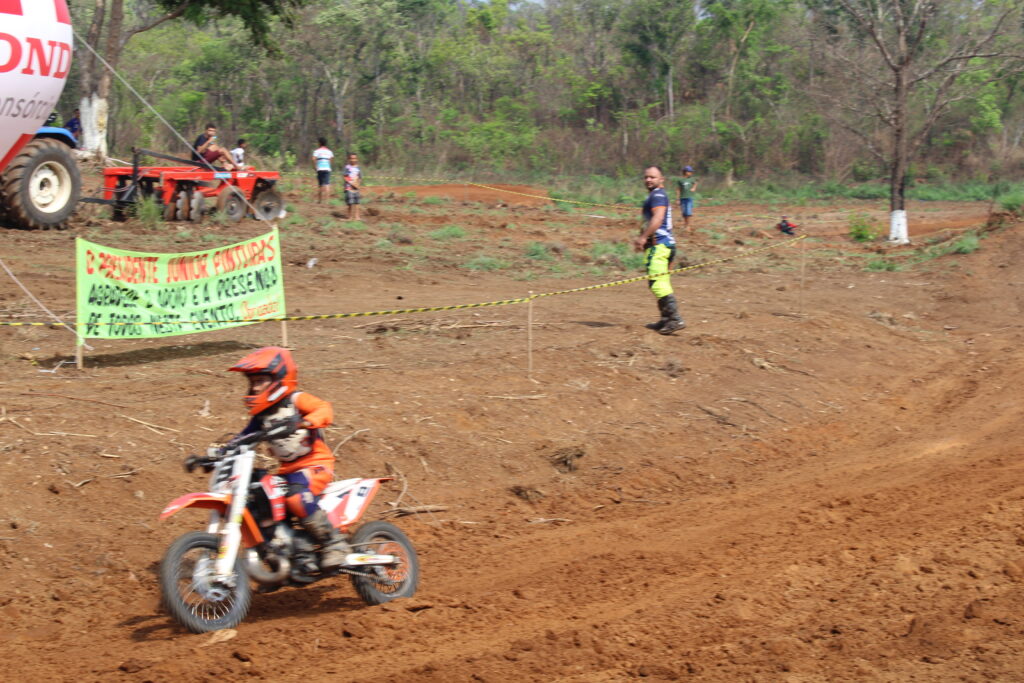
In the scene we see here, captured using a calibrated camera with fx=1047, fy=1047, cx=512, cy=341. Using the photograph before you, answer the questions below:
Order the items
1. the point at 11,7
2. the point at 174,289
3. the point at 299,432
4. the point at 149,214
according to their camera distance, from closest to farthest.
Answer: the point at 299,432 < the point at 11,7 < the point at 174,289 < the point at 149,214

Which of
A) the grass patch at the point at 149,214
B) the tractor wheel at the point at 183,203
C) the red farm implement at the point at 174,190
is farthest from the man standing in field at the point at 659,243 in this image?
the tractor wheel at the point at 183,203

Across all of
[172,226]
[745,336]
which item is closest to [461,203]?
[172,226]

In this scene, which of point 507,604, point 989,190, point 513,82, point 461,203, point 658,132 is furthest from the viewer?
point 513,82

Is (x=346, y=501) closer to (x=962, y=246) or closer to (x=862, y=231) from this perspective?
(x=962, y=246)

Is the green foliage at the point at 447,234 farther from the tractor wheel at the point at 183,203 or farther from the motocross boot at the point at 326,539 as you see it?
the motocross boot at the point at 326,539

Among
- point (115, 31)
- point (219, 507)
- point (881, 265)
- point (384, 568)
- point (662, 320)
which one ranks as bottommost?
point (384, 568)

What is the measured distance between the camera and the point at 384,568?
6695mm

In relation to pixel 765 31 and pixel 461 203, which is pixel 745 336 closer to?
pixel 461 203

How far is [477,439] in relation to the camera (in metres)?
10.1

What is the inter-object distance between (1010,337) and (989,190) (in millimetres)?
28862

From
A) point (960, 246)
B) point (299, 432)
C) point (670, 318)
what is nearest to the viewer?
point (299, 432)

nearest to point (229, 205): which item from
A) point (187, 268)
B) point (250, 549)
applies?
point (187, 268)

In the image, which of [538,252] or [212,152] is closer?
[538,252]

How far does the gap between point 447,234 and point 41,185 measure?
7907mm
